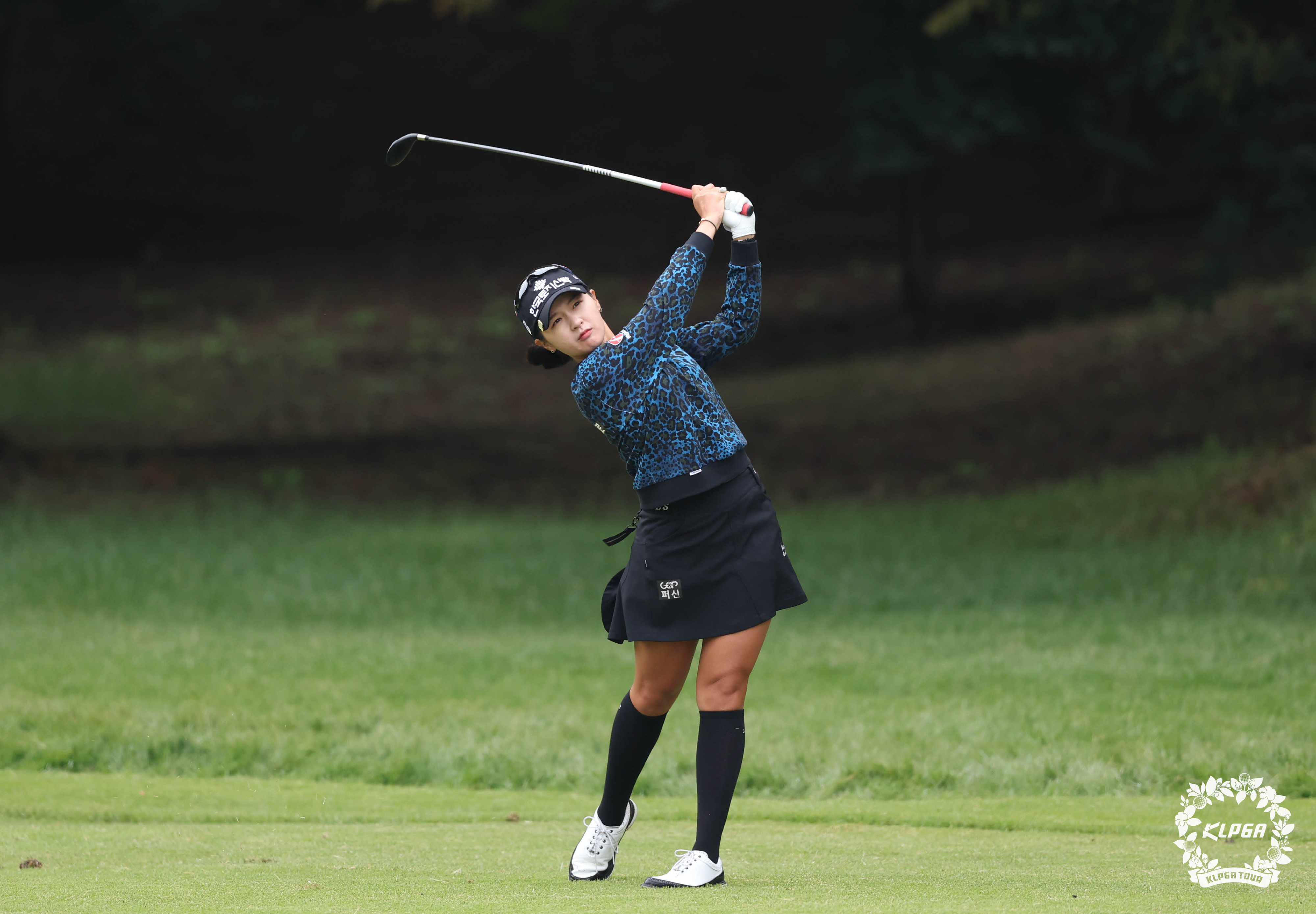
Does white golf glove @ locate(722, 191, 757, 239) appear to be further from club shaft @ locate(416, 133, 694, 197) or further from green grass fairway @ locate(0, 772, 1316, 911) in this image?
green grass fairway @ locate(0, 772, 1316, 911)

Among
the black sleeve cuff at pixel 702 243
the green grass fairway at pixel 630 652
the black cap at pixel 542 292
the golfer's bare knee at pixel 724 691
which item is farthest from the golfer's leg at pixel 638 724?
the green grass fairway at pixel 630 652

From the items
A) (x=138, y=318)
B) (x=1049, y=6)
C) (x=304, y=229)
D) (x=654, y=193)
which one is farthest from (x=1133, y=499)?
(x=304, y=229)

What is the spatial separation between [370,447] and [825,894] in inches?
687

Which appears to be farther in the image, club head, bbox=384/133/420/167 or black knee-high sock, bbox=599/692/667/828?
club head, bbox=384/133/420/167

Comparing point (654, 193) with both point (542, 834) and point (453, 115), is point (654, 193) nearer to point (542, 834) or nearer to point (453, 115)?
point (453, 115)

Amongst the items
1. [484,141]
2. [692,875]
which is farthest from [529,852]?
[484,141]

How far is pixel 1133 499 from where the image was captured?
15914 mm

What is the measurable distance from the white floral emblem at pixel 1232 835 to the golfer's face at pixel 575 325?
2.12 meters

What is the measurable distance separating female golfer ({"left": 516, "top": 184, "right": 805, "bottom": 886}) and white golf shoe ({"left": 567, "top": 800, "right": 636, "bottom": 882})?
2 centimetres

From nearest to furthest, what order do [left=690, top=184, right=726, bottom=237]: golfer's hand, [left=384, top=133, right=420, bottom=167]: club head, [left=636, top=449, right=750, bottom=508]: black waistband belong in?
[left=636, top=449, right=750, bottom=508]: black waistband → [left=690, top=184, right=726, bottom=237]: golfer's hand → [left=384, top=133, right=420, bottom=167]: club head

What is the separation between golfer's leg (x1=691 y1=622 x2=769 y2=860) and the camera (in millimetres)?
4625

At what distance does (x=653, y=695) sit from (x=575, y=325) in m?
1.15

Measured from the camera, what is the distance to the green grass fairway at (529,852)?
423 cm

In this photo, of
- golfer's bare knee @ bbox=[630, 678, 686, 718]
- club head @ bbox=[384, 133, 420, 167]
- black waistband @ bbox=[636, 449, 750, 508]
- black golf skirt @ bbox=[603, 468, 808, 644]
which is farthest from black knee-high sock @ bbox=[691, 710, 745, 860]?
club head @ bbox=[384, 133, 420, 167]
